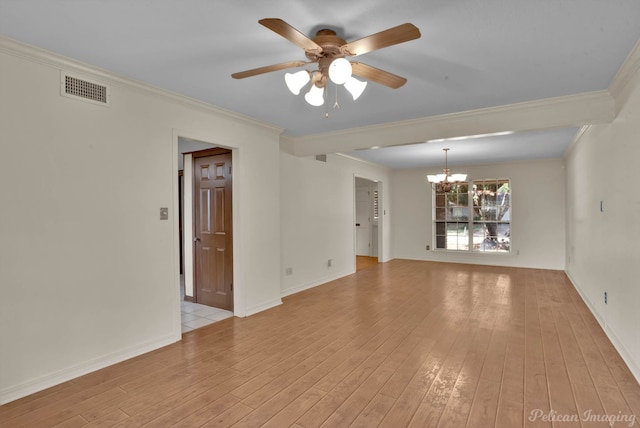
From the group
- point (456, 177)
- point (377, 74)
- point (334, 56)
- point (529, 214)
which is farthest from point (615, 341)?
point (529, 214)

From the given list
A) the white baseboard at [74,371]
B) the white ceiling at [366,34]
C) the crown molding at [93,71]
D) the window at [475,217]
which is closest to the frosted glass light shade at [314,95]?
the white ceiling at [366,34]

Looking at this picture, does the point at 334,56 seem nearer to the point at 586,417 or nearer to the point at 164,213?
the point at 164,213

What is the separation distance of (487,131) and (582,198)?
2.43 meters

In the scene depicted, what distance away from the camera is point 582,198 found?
502 cm

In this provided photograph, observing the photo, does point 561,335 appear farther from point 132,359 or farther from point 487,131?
point 132,359

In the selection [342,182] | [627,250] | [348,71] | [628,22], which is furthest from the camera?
[342,182]

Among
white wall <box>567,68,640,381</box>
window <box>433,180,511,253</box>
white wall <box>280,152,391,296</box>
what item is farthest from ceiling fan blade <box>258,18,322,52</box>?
window <box>433,180,511,253</box>

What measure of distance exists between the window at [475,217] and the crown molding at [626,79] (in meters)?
5.01

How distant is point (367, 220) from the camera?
9633mm

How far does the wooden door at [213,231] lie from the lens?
14.7ft

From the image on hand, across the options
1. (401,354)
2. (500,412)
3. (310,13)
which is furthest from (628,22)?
(401,354)

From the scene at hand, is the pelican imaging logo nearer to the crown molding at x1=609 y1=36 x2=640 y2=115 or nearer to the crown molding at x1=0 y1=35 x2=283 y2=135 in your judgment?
the crown molding at x1=609 y1=36 x2=640 y2=115

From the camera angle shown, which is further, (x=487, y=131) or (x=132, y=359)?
(x=487, y=131)

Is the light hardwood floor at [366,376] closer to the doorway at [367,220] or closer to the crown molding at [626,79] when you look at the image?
the crown molding at [626,79]
